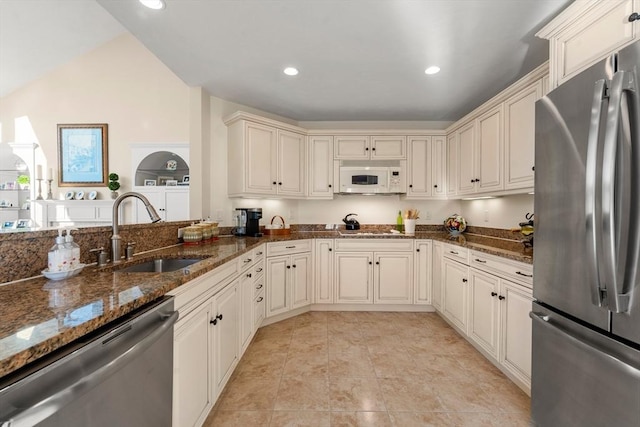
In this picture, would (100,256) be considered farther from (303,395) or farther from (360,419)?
(360,419)

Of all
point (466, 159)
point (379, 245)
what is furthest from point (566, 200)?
point (379, 245)

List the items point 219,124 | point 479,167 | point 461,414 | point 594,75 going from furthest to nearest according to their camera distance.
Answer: point 219,124, point 479,167, point 461,414, point 594,75

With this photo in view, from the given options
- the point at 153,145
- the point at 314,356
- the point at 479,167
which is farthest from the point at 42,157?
the point at 479,167

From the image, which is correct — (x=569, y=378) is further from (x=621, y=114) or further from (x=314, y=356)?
(x=314, y=356)

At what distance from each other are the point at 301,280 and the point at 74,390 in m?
2.47

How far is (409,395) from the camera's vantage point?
1731mm

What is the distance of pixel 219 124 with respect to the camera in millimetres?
3082

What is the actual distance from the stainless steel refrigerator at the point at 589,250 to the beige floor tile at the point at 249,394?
1.50 metres

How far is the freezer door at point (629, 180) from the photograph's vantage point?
0.89 m

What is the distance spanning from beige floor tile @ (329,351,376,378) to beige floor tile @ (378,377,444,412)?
14 cm

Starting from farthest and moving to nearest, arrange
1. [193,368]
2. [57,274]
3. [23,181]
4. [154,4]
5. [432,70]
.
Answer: [23,181] → [432,70] → [154,4] → [193,368] → [57,274]

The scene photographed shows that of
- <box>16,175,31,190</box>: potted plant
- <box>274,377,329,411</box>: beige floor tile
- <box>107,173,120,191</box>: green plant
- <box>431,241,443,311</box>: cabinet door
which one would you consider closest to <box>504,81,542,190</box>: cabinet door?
<box>431,241,443,311</box>: cabinet door

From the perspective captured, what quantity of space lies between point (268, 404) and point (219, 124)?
2818 millimetres

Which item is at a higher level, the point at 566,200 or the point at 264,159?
the point at 264,159
